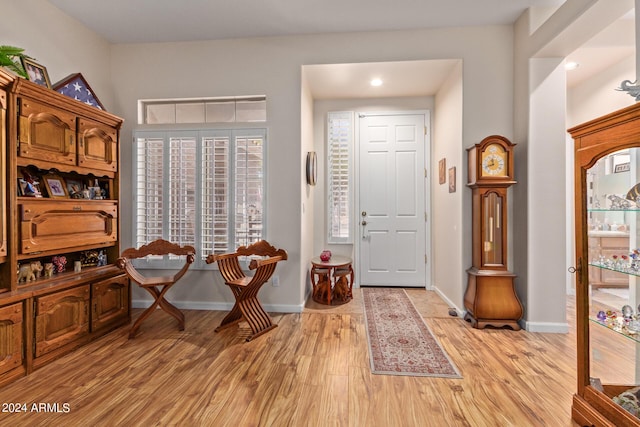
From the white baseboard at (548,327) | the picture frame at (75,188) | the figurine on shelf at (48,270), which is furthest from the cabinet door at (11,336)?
the white baseboard at (548,327)

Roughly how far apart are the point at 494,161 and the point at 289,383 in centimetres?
267

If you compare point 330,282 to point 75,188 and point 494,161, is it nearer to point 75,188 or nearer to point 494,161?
point 494,161

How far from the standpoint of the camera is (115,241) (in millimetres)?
3096

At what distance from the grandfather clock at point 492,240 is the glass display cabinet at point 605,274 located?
1238 mm

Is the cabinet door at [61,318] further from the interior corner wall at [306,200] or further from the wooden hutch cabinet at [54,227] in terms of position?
the interior corner wall at [306,200]

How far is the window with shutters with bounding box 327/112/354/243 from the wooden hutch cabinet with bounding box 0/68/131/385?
2.62 metres

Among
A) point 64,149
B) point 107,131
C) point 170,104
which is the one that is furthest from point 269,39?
point 64,149

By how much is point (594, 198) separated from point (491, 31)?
96.3 inches

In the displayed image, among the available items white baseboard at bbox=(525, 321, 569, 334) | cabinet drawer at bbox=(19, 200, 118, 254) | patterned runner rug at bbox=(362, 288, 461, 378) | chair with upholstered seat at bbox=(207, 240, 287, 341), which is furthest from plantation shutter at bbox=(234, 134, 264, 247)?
white baseboard at bbox=(525, 321, 569, 334)

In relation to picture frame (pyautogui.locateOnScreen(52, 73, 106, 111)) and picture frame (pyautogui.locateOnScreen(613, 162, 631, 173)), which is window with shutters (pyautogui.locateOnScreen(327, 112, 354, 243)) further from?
picture frame (pyautogui.locateOnScreen(613, 162, 631, 173))

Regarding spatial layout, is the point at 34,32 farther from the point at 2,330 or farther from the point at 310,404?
the point at 310,404

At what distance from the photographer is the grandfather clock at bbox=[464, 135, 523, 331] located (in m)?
2.98

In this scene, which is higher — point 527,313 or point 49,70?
point 49,70

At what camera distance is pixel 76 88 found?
2959 mm
